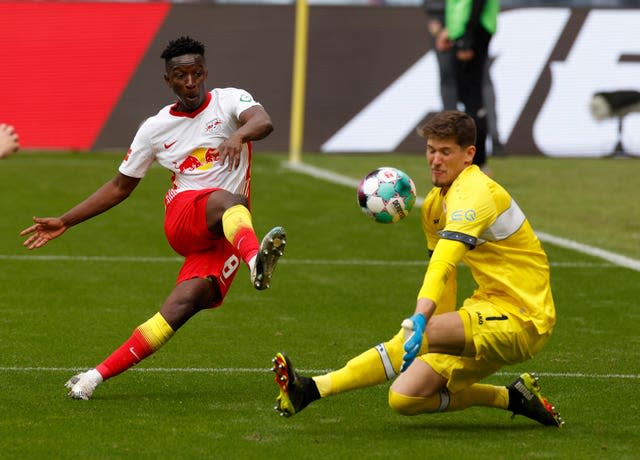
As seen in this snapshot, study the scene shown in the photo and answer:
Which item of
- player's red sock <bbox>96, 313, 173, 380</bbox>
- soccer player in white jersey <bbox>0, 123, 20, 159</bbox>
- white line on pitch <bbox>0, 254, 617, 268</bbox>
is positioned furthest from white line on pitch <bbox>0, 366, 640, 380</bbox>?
white line on pitch <bbox>0, 254, 617, 268</bbox>

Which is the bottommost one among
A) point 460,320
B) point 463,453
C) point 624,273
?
point 624,273

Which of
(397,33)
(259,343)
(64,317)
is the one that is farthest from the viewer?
(397,33)

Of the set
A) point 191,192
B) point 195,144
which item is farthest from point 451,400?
point 195,144

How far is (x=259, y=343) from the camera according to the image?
28.7 ft

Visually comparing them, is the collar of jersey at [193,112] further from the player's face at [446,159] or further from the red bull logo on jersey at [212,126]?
the player's face at [446,159]

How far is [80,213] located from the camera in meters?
7.62

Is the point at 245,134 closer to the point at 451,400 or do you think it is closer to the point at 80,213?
the point at 80,213

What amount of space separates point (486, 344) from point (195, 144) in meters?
2.09

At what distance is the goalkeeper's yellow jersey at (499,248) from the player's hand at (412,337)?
0.56m

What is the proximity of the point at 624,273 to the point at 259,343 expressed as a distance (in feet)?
12.9

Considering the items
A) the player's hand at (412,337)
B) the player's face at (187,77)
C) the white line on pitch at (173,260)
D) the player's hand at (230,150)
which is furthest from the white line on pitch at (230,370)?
the white line on pitch at (173,260)

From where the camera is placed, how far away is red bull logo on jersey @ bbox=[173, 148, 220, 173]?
301 inches

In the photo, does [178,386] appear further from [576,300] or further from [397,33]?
[397,33]

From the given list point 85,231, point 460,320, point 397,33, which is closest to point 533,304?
point 460,320
